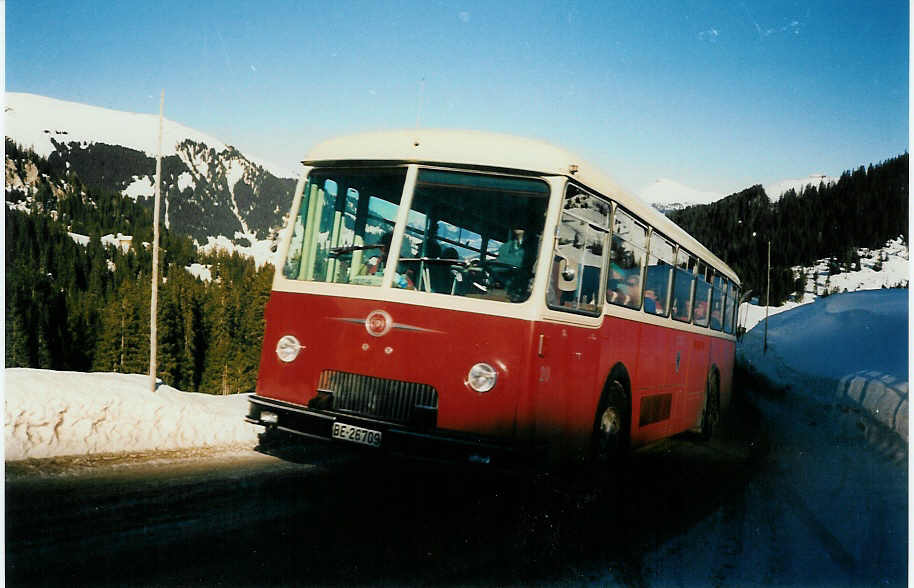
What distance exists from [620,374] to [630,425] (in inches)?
25.8

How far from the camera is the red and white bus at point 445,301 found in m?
5.63

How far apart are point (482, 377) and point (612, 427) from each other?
2166 millimetres

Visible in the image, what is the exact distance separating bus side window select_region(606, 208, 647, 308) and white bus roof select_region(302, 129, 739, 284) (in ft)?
1.83

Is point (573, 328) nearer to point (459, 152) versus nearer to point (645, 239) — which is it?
point (459, 152)

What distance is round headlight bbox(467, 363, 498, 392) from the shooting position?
18.4ft

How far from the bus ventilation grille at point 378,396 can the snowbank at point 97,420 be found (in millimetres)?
3142

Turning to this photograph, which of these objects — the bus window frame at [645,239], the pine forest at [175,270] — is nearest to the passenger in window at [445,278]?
the bus window frame at [645,239]

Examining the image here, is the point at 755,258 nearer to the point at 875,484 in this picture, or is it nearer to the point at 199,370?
the point at 875,484

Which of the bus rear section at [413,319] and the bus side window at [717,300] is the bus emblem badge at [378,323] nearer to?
the bus rear section at [413,319]

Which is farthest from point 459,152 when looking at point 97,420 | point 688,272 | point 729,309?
point 729,309

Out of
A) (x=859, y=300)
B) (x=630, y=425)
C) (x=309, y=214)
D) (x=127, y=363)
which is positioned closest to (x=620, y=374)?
(x=630, y=425)

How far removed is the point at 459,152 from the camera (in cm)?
598

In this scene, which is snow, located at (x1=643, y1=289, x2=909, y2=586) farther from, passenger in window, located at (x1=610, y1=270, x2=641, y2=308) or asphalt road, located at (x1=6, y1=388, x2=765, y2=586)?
passenger in window, located at (x1=610, y1=270, x2=641, y2=308)

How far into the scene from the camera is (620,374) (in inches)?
284
